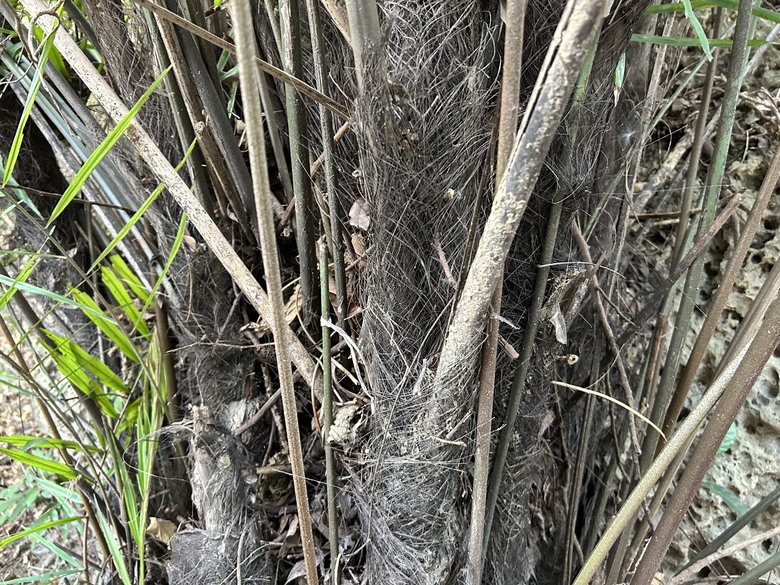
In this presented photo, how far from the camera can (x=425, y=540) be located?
472mm

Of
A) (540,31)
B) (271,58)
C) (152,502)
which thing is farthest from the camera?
(152,502)

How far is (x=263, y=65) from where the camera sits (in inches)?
15.6

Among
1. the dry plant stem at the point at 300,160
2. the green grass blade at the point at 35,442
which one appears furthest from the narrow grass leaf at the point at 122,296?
the dry plant stem at the point at 300,160

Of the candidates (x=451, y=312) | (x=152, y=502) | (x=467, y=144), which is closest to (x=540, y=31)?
(x=467, y=144)

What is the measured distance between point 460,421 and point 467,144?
23cm

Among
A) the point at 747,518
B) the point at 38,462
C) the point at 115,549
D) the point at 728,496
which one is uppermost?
the point at 38,462

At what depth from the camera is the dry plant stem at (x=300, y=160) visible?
1.43 ft

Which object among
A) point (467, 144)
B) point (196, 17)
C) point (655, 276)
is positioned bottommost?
point (655, 276)

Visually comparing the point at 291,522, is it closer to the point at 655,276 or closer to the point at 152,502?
the point at 152,502

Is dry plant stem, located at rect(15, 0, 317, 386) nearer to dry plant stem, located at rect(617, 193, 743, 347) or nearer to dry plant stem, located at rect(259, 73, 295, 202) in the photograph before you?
dry plant stem, located at rect(259, 73, 295, 202)

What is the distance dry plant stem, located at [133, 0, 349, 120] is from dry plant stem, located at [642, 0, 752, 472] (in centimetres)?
35

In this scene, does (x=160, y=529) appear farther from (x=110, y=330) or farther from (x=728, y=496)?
(x=728, y=496)

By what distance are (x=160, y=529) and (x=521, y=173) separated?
0.61 metres

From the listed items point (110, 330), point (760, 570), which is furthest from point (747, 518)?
point (110, 330)
